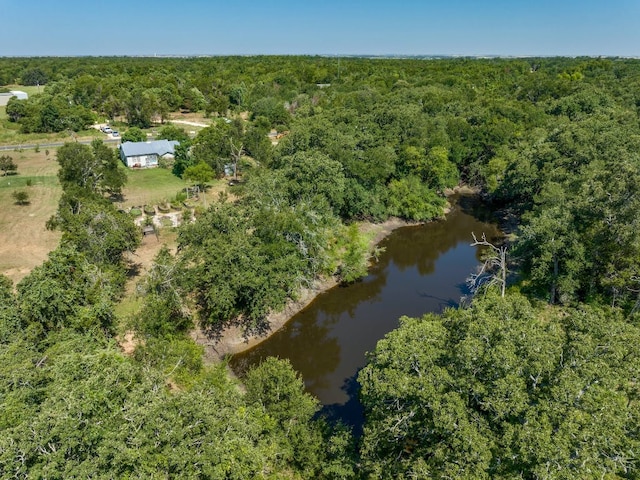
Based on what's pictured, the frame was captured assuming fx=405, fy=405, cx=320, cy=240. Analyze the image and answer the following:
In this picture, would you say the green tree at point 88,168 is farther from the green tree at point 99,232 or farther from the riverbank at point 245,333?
the riverbank at point 245,333

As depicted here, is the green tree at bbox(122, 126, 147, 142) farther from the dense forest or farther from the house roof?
the dense forest

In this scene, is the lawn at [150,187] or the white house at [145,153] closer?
the lawn at [150,187]

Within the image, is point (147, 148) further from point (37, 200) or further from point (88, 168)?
point (88, 168)

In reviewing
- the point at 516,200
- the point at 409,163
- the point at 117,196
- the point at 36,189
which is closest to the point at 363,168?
the point at 409,163

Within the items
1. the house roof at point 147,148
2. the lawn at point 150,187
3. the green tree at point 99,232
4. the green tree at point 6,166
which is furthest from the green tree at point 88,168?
the green tree at point 6,166

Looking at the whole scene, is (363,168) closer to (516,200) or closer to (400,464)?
(516,200)
